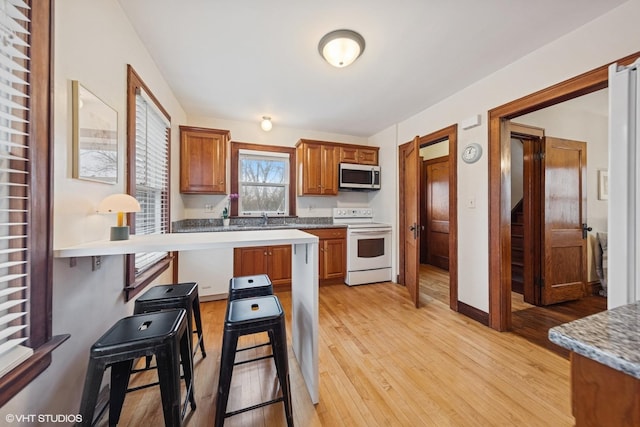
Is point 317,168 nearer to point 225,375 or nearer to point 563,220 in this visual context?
point 225,375

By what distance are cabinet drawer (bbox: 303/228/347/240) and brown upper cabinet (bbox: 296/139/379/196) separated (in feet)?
2.21

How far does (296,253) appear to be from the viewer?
182 cm

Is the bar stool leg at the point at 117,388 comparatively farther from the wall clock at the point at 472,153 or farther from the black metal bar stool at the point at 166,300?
the wall clock at the point at 472,153

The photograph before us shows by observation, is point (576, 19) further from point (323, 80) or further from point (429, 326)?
point (429, 326)

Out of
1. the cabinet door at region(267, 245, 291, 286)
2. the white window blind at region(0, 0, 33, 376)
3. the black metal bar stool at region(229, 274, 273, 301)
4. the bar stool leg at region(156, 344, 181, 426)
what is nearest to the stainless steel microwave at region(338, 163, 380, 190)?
the cabinet door at region(267, 245, 291, 286)

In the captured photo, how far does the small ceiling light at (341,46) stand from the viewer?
1.75 meters

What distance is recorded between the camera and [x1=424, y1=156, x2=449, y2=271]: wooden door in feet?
14.9

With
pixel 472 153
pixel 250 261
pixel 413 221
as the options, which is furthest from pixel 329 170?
pixel 472 153

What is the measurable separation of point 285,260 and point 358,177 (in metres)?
1.86

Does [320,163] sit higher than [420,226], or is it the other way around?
[320,163]

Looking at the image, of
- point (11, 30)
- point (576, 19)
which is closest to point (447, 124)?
point (576, 19)

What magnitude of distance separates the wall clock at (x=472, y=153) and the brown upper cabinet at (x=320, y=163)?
1.82m

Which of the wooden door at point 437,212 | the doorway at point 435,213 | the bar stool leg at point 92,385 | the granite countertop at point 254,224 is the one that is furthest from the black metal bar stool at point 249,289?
the wooden door at point 437,212

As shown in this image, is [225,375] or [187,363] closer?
[225,375]
